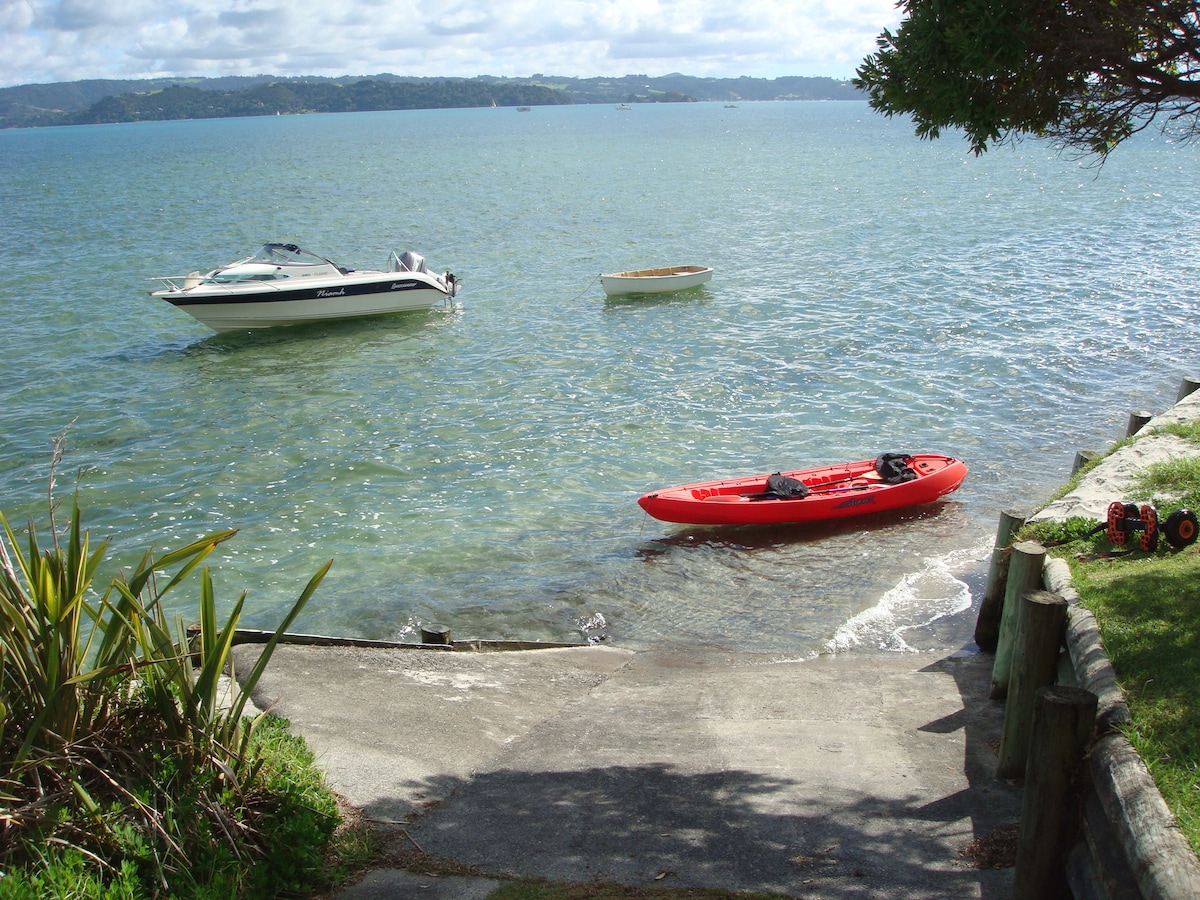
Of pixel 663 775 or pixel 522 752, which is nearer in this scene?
pixel 663 775

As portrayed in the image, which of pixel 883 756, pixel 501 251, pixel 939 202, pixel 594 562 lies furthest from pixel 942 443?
pixel 939 202

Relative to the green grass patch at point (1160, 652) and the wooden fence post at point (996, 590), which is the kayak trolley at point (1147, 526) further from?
the wooden fence post at point (996, 590)

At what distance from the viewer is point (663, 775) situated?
6020 millimetres

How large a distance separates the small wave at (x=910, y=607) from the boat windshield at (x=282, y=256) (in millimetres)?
17895

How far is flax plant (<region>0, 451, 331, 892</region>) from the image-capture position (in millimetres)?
4109

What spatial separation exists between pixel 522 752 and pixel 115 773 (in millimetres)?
2682

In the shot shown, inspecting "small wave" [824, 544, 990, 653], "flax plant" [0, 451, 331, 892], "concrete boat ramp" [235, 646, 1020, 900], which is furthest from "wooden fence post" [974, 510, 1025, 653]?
"flax plant" [0, 451, 331, 892]

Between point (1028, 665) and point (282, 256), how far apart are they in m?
22.2

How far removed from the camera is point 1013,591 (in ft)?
22.9

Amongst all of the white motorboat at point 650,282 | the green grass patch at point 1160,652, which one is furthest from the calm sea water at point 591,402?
the green grass patch at point 1160,652

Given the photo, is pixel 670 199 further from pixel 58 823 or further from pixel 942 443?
pixel 58 823

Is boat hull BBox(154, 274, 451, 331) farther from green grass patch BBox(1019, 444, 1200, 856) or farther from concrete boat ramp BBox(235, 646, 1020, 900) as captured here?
green grass patch BBox(1019, 444, 1200, 856)

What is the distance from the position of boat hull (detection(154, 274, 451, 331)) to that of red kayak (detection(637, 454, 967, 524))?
1373cm

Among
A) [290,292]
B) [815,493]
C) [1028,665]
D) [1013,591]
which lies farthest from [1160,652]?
[290,292]
